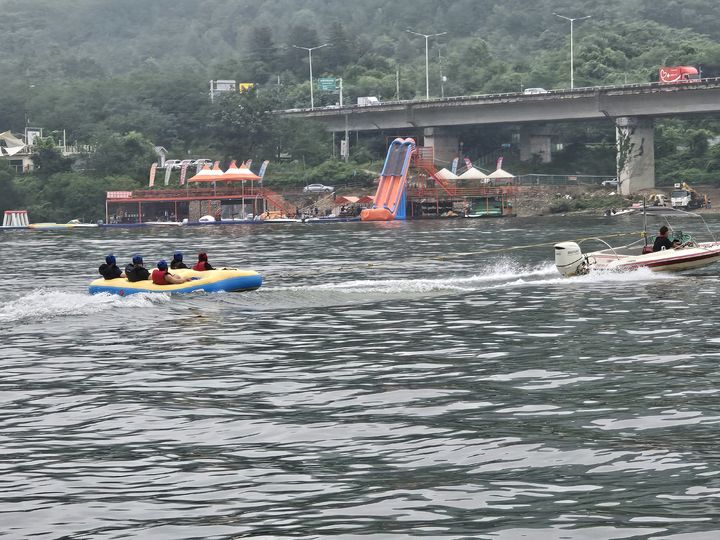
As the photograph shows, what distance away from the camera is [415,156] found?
458ft

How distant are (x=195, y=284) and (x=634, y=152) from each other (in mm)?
101325

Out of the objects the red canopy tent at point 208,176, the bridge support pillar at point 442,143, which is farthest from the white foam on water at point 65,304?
the bridge support pillar at point 442,143

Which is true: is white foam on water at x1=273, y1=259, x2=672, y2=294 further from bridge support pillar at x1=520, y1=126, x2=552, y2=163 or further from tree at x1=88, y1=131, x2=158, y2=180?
tree at x1=88, y1=131, x2=158, y2=180

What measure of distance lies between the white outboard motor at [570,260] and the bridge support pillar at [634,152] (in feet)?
300

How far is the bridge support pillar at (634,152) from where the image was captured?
5423 inches

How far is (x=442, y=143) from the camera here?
165375mm

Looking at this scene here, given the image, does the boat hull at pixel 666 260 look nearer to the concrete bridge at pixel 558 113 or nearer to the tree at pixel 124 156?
the concrete bridge at pixel 558 113

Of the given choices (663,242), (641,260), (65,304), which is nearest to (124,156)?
(663,242)

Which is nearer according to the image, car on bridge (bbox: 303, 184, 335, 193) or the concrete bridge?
the concrete bridge

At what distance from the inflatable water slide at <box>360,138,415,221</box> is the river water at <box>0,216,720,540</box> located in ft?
280

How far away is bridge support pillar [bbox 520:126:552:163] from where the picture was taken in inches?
6496

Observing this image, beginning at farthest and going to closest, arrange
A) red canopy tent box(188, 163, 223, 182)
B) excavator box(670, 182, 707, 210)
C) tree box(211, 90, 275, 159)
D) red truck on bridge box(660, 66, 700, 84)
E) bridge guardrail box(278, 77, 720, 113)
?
tree box(211, 90, 275, 159), red truck on bridge box(660, 66, 700, 84), red canopy tent box(188, 163, 223, 182), bridge guardrail box(278, 77, 720, 113), excavator box(670, 182, 707, 210)

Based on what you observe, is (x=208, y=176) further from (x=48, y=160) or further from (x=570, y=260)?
(x=570, y=260)

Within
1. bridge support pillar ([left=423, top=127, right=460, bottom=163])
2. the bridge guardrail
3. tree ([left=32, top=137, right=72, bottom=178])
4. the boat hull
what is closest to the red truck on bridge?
the bridge guardrail
